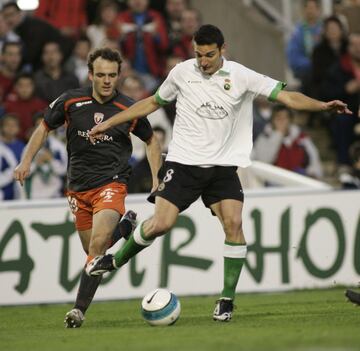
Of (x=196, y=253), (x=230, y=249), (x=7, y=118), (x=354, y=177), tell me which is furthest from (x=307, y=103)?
(x=7, y=118)

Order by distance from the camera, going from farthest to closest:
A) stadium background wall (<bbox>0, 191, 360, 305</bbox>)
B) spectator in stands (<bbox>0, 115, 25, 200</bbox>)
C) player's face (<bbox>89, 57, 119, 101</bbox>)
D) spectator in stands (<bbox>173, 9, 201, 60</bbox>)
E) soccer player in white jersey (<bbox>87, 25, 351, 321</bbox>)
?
spectator in stands (<bbox>173, 9, 201, 60</bbox>)
spectator in stands (<bbox>0, 115, 25, 200</bbox>)
stadium background wall (<bbox>0, 191, 360, 305</bbox>)
player's face (<bbox>89, 57, 119, 101</bbox>)
soccer player in white jersey (<bbox>87, 25, 351, 321</bbox>)

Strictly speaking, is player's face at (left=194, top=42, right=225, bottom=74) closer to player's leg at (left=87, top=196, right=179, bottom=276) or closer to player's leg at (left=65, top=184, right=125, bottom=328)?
player's leg at (left=87, top=196, right=179, bottom=276)

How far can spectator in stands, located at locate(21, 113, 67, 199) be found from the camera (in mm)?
16953

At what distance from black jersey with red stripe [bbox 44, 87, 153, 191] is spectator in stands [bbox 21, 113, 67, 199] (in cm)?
544

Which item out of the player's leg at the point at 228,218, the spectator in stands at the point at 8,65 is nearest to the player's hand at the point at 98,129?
the player's leg at the point at 228,218

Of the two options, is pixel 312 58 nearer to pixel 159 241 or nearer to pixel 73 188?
pixel 159 241

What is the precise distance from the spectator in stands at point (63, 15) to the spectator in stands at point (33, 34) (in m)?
1.02

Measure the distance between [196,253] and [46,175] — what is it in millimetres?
2805

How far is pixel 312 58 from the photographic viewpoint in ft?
63.7

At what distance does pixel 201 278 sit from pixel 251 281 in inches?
23.6

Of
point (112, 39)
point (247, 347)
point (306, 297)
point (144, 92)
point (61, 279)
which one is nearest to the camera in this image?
point (247, 347)

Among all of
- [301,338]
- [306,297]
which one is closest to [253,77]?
[301,338]

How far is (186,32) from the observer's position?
784 inches

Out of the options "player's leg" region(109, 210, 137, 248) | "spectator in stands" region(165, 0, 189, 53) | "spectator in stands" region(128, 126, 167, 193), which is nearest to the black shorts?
"player's leg" region(109, 210, 137, 248)
